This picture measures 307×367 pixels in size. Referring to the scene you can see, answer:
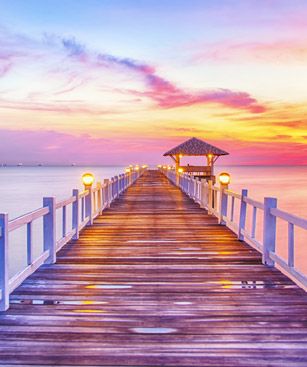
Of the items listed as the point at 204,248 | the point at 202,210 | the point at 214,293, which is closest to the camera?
the point at 214,293

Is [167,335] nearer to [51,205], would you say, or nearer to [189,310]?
[189,310]

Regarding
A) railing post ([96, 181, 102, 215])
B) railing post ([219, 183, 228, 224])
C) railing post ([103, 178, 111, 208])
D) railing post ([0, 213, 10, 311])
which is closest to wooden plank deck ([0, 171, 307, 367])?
railing post ([0, 213, 10, 311])

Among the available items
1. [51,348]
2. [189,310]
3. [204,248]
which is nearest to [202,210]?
[204,248]

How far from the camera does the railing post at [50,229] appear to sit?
6.75 m

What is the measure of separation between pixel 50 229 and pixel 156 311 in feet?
9.38

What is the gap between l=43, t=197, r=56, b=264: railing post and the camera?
22.1 feet

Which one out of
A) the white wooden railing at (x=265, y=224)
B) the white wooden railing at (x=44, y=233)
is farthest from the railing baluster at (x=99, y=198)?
the white wooden railing at (x=265, y=224)

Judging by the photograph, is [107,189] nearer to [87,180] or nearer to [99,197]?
[99,197]

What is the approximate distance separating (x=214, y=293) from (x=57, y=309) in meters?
1.99

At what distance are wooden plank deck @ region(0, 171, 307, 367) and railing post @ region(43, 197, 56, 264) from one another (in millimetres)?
186

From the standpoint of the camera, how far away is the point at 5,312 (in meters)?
4.56

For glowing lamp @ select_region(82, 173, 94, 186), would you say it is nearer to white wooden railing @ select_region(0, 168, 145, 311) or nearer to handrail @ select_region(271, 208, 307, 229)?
white wooden railing @ select_region(0, 168, 145, 311)

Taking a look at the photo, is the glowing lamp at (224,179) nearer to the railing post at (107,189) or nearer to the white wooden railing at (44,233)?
the white wooden railing at (44,233)

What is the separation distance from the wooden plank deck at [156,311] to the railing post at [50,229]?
0.19 meters
